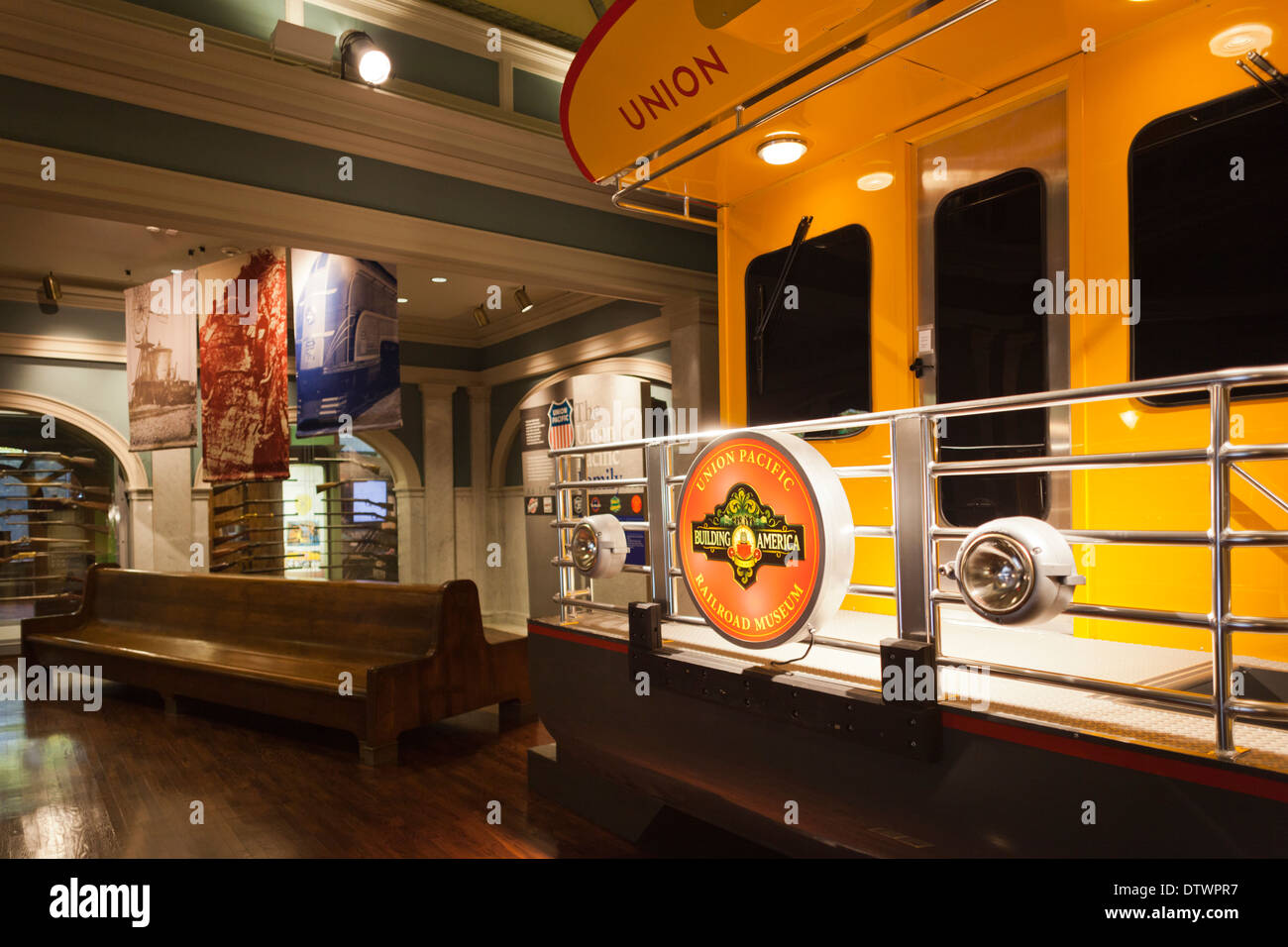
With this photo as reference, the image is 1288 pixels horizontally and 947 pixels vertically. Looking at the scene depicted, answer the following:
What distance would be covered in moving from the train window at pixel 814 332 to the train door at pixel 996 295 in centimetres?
26

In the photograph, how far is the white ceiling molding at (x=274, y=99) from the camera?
13.5 ft

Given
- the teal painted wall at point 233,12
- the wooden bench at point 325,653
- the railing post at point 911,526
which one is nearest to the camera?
the railing post at point 911,526

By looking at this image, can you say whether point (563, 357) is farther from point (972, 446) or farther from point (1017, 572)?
point (1017, 572)

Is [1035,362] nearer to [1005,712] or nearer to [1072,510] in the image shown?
[1072,510]

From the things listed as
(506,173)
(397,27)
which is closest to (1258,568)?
(506,173)

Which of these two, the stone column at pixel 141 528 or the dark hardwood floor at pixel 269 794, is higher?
the stone column at pixel 141 528

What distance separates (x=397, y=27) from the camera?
5.32m

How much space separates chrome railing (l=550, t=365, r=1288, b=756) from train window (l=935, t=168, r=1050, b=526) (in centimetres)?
64

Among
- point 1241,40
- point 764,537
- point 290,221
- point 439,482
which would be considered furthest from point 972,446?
point 439,482

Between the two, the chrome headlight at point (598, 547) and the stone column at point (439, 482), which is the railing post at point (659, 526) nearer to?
the chrome headlight at point (598, 547)
